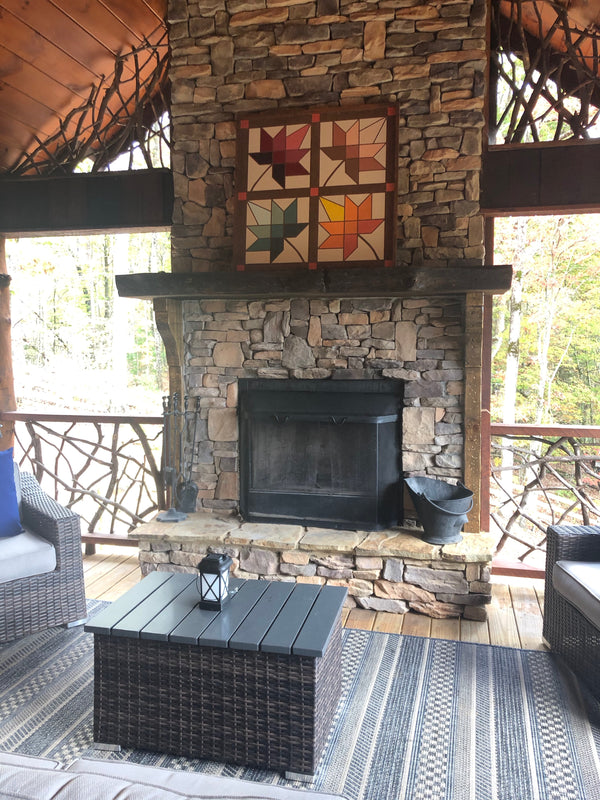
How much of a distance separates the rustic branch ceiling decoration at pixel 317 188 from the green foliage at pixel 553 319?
16.7ft

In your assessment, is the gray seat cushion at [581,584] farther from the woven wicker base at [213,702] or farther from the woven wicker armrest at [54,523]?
the woven wicker armrest at [54,523]

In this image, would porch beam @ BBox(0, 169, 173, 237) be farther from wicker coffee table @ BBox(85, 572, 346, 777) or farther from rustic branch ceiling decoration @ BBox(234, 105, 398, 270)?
wicker coffee table @ BBox(85, 572, 346, 777)

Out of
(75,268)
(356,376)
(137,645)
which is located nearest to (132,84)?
(356,376)

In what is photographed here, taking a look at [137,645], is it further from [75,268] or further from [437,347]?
[75,268]

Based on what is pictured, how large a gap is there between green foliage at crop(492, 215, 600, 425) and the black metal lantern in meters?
6.82

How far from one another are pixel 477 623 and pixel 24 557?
2.36 m

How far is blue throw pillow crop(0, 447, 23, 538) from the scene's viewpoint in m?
3.22

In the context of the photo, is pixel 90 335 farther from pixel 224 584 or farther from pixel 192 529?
pixel 224 584

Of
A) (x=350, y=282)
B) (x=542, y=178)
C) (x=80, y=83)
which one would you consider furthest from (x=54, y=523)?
(x=542, y=178)

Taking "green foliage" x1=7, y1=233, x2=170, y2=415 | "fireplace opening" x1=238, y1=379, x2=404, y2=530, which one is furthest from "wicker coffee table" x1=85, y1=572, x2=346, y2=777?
"green foliage" x1=7, y1=233, x2=170, y2=415

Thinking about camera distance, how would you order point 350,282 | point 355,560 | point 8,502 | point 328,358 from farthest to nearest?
point 328,358 → point 355,560 → point 350,282 → point 8,502

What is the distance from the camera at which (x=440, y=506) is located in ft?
11.3

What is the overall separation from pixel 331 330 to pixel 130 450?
848cm

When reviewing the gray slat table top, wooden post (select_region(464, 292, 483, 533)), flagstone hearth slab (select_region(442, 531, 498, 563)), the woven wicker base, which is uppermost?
wooden post (select_region(464, 292, 483, 533))
